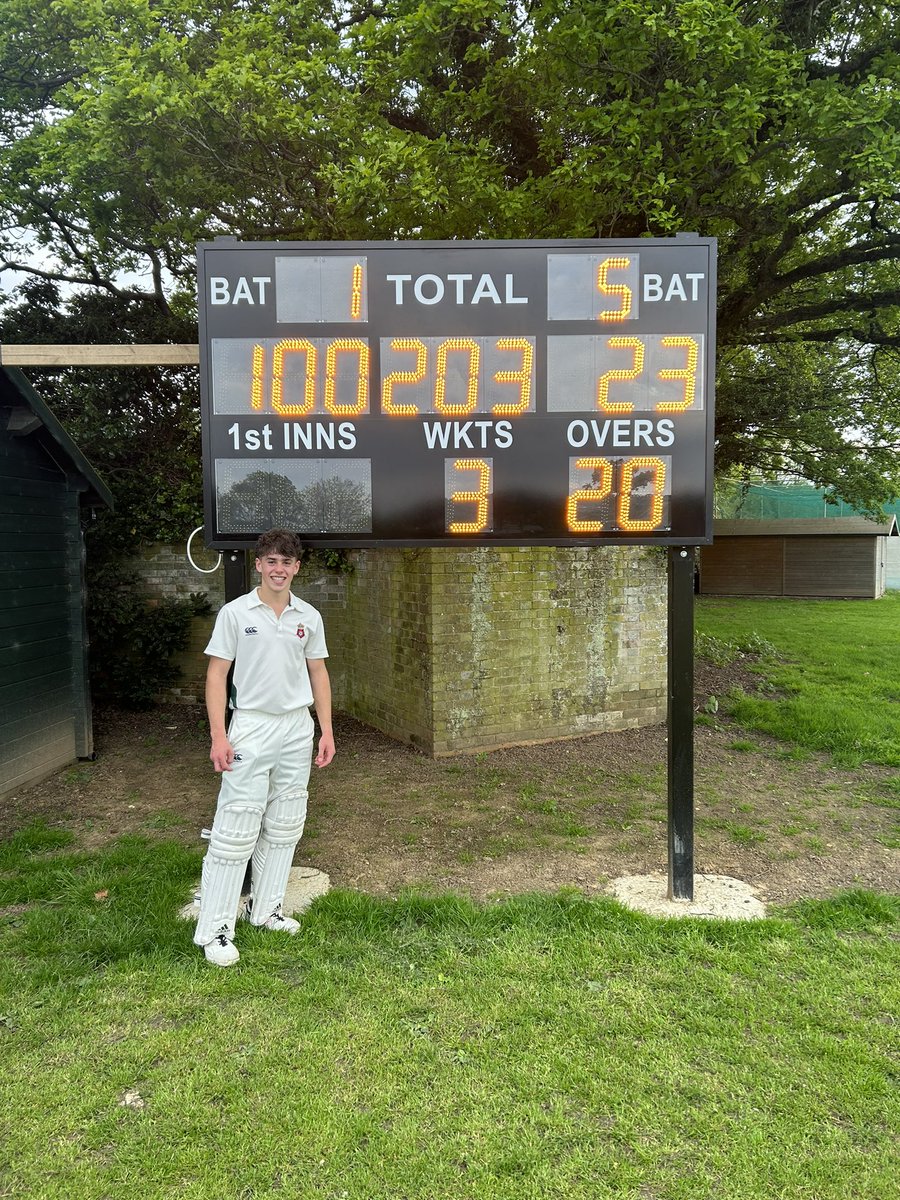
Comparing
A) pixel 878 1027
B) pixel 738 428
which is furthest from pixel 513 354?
pixel 738 428

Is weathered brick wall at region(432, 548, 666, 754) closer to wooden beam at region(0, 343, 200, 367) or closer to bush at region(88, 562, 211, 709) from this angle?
wooden beam at region(0, 343, 200, 367)

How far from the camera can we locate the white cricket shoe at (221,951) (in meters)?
3.49

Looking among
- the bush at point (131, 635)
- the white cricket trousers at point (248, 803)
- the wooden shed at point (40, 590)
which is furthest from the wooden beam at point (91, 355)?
the bush at point (131, 635)

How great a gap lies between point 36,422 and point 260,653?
167 inches

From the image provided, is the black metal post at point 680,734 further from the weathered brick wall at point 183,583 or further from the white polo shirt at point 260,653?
the weathered brick wall at point 183,583

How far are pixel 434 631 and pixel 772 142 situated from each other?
5415mm

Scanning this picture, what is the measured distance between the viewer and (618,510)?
13.4 feet

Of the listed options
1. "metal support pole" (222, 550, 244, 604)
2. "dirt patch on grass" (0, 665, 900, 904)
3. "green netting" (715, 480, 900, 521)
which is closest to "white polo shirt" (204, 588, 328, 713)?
"metal support pole" (222, 550, 244, 604)

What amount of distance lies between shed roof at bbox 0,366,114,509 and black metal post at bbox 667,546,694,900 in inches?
203

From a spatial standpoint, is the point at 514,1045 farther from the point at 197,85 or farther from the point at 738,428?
the point at 738,428

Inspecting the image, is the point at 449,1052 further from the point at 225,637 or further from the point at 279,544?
the point at 279,544

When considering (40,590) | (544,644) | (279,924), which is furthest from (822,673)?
(40,590)

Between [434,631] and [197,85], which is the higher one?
[197,85]

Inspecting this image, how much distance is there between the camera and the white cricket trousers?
3.58 meters
